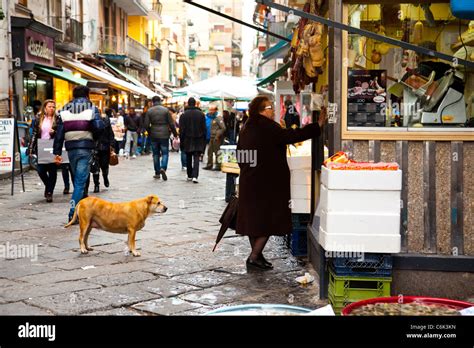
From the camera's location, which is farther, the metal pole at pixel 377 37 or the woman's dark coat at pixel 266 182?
the woman's dark coat at pixel 266 182

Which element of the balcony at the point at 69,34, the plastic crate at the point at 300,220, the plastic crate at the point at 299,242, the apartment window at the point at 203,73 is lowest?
the plastic crate at the point at 299,242

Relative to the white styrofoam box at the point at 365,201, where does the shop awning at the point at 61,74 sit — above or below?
above

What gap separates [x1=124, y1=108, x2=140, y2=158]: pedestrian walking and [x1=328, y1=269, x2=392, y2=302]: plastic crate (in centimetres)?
2014

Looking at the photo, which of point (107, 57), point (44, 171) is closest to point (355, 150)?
point (44, 171)

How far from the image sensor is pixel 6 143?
1275cm

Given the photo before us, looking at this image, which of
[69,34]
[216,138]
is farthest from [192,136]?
[69,34]

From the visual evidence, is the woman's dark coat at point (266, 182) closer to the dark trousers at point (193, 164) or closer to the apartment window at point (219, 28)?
the dark trousers at point (193, 164)

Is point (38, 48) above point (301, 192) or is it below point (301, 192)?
above

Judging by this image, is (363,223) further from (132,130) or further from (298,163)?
(132,130)

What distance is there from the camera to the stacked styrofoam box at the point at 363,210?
5.06m

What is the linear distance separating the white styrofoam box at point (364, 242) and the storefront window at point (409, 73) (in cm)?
97

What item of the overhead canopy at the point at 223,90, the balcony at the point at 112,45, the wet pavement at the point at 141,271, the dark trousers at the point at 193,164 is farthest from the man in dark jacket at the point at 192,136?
the balcony at the point at 112,45

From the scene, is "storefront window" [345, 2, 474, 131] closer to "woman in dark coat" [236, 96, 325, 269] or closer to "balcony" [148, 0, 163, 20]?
"woman in dark coat" [236, 96, 325, 269]

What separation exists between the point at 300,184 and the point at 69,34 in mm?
20363
